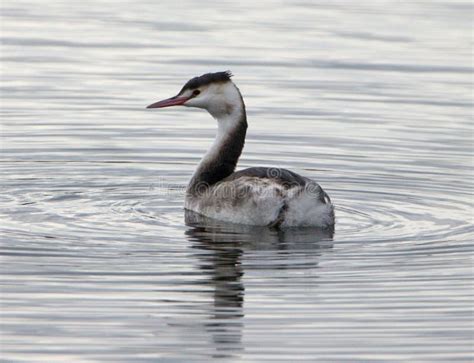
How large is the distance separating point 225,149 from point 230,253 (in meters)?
2.39

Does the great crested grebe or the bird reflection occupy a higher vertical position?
the great crested grebe

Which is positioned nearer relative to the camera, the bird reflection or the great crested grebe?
the bird reflection

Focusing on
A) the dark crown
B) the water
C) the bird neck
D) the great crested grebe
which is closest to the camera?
the water

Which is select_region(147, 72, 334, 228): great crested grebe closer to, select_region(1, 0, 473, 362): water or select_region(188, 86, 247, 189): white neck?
select_region(188, 86, 247, 189): white neck

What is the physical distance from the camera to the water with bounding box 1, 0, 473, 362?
9.60m

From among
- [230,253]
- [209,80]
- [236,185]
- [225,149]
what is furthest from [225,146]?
[230,253]

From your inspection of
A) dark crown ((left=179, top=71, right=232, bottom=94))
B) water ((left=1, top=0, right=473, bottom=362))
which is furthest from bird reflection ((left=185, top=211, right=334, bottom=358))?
dark crown ((left=179, top=71, right=232, bottom=94))

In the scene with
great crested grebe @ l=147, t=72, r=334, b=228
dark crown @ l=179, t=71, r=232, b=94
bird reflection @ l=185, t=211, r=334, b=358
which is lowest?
bird reflection @ l=185, t=211, r=334, b=358

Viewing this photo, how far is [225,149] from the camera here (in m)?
14.0

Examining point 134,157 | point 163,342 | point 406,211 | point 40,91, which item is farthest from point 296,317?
point 40,91

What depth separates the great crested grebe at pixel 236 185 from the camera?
12461 mm

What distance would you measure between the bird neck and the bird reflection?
63cm

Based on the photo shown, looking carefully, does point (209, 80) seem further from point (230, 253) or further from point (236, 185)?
point (230, 253)

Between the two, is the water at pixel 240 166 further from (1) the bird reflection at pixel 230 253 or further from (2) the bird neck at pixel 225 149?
(2) the bird neck at pixel 225 149
